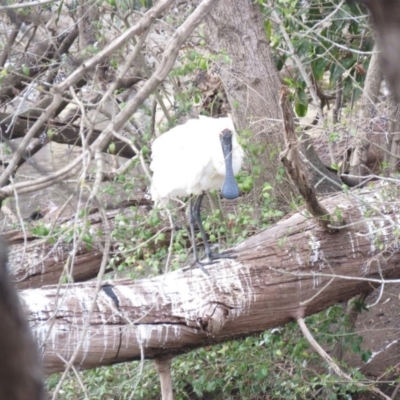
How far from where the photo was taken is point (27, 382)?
0.75 metres

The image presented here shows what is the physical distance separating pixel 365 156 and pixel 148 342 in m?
2.88

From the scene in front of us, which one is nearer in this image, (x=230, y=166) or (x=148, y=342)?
(x=148, y=342)

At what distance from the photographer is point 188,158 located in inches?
183

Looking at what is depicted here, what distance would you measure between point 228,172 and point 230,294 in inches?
37.1

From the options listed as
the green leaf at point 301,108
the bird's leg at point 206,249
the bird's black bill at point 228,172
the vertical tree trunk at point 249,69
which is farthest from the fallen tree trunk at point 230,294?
the green leaf at point 301,108

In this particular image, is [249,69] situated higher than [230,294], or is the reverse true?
[249,69]

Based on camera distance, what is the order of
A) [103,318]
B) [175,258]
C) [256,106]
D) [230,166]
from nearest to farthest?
[103,318], [230,166], [175,258], [256,106]

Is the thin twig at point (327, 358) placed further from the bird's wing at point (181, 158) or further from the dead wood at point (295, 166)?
the bird's wing at point (181, 158)

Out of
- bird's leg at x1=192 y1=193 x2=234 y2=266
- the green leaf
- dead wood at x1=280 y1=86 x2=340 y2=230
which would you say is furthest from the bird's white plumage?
the green leaf

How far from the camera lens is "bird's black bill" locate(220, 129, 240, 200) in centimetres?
452

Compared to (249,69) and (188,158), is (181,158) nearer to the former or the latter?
(188,158)

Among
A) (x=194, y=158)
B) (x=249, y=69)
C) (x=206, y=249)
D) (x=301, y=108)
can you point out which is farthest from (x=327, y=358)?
(x=301, y=108)

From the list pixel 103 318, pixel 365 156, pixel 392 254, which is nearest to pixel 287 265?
pixel 392 254

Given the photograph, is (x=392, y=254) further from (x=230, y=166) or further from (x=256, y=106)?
(x=256, y=106)
